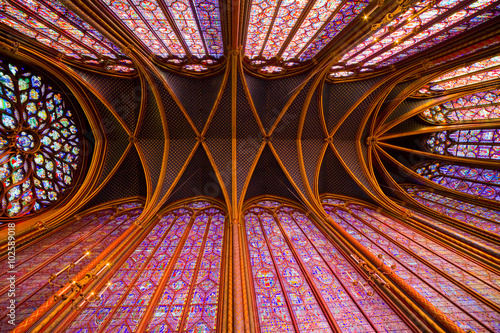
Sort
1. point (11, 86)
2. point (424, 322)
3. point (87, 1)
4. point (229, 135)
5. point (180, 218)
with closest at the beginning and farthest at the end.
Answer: point (424, 322)
point (87, 1)
point (11, 86)
point (180, 218)
point (229, 135)

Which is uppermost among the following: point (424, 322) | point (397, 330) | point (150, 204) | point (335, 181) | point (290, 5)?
point (290, 5)

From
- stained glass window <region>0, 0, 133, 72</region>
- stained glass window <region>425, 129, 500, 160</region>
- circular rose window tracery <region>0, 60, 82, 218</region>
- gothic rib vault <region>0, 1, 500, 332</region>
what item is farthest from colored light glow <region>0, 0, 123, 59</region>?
stained glass window <region>425, 129, 500, 160</region>

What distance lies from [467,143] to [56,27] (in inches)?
637

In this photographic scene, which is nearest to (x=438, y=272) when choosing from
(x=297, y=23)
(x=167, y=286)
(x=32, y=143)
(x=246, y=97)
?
(x=167, y=286)

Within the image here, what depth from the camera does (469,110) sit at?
956cm

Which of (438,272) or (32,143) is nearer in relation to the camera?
(438,272)

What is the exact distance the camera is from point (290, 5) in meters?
5.59

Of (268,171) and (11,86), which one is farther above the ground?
(11,86)

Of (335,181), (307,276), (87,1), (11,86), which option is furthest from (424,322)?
(11,86)

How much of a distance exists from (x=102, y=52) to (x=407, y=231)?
1238 cm

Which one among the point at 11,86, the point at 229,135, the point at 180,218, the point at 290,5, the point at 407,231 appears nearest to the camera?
the point at 290,5

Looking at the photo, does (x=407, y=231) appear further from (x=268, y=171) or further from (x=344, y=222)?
(x=268, y=171)

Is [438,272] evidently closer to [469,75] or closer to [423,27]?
[423,27]

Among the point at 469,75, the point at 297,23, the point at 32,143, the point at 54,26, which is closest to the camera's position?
the point at 54,26
